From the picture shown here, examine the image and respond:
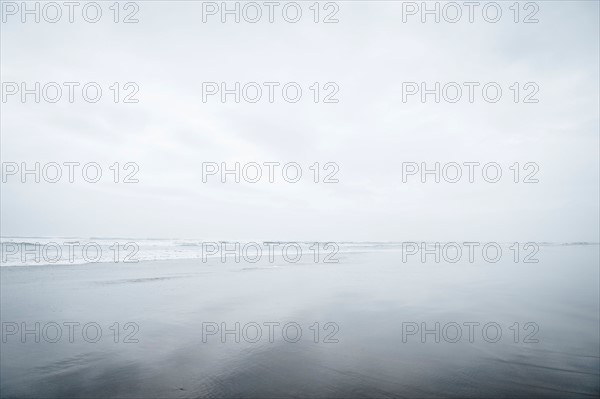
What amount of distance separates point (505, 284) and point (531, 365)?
9.29 metres

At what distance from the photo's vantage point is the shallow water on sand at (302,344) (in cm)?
408

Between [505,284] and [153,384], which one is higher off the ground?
[153,384]

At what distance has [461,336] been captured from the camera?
20.8ft

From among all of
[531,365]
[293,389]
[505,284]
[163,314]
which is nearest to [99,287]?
[163,314]

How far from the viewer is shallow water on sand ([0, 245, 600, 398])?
13.4 feet

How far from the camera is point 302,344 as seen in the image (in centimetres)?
588

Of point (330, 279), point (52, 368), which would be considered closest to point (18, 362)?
point (52, 368)

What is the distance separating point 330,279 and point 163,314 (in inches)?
322

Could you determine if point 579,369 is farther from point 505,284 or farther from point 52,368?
point 505,284

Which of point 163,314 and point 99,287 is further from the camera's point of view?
point 99,287

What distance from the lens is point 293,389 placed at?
400 centimetres

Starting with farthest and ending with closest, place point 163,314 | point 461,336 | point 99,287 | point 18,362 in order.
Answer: point 99,287 < point 163,314 < point 461,336 < point 18,362

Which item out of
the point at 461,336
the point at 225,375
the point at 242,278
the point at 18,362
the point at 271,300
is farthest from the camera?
the point at 242,278

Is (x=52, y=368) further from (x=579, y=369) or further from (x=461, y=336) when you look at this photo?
(x=579, y=369)
